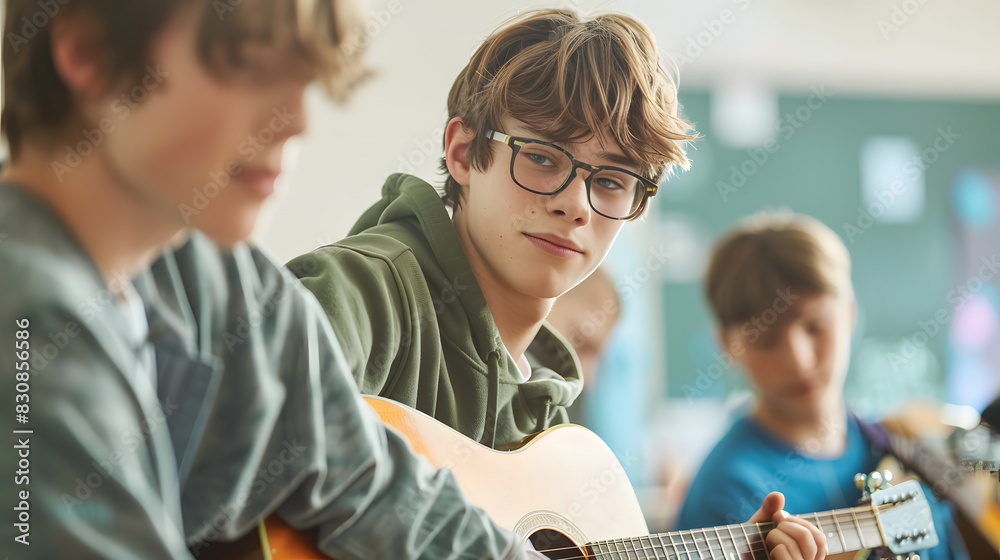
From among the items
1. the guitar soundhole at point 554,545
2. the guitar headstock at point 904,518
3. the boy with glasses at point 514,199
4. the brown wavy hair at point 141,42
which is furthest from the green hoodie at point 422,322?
the guitar headstock at point 904,518

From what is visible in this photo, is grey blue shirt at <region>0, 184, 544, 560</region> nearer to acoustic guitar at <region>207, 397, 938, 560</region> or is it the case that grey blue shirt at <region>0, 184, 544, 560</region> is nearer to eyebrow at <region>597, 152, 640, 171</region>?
acoustic guitar at <region>207, 397, 938, 560</region>

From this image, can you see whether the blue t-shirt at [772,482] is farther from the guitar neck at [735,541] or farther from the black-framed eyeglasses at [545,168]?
the black-framed eyeglasses at [545,168]

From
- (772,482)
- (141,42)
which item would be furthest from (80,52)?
(772,482)

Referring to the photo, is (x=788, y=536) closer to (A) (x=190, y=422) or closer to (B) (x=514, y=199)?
(B) (x=514, y=199)

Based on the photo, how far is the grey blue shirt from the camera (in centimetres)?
46

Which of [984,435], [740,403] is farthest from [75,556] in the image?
[984,435]

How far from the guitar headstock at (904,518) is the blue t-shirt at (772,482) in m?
0.06

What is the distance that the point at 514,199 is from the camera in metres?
0.87

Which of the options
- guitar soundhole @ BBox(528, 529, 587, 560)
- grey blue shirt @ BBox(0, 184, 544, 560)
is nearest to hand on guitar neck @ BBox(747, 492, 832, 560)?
guitar soundhole @ BBox(528, 529, 587, 560)

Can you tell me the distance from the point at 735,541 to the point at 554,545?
257mm

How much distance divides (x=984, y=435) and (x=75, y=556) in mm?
1404

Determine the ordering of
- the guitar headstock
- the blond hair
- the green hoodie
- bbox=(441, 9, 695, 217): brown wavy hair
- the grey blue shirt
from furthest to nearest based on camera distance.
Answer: the blond hair
the guitar headstock
bbox=(441, 9, 695, 217): brown wavy hair
the green hoodie
the grey blue shirt

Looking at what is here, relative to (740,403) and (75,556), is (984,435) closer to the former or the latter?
(740,403)

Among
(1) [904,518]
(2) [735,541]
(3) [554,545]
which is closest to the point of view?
(3) [554,545]
